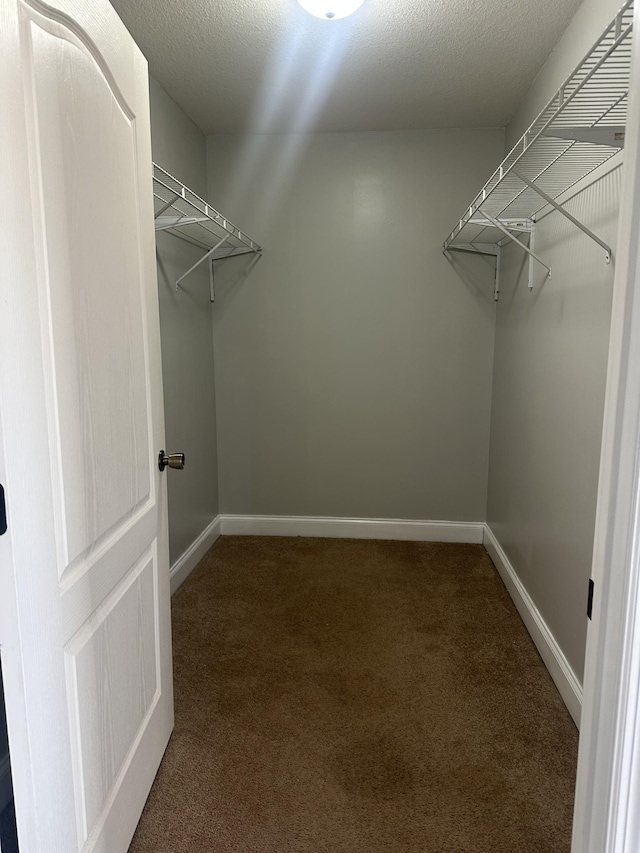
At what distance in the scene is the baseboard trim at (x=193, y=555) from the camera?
2736mm

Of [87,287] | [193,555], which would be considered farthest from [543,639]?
[87,287]

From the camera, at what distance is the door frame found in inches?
26.2

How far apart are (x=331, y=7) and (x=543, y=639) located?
2.39m

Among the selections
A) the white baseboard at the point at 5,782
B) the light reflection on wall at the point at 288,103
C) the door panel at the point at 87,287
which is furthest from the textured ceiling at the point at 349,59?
the white baseboard at the point at 5,782

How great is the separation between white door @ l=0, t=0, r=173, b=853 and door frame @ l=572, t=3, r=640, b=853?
842mm

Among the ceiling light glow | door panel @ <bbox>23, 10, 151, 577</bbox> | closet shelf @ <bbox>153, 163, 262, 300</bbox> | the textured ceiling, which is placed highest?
the textured ceiling

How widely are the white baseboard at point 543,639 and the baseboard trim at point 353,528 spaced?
32cm

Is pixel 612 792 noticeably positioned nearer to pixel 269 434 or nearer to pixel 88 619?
pixel 88 619

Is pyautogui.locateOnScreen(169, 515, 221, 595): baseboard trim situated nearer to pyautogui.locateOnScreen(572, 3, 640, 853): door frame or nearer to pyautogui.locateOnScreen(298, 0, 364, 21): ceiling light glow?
pyautogui.locateOnScreen(572, 3, 640, 853): door frame

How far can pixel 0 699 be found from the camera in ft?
3.12

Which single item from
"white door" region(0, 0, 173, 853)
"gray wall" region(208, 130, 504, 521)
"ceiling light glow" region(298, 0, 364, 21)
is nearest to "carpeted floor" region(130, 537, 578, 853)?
"white door" region(0, 0, 173, 853)

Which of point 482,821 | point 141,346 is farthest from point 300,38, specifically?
point 482,821

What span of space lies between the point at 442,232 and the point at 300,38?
1355 millimetres

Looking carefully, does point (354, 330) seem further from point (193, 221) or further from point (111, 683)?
point (111, 683)
